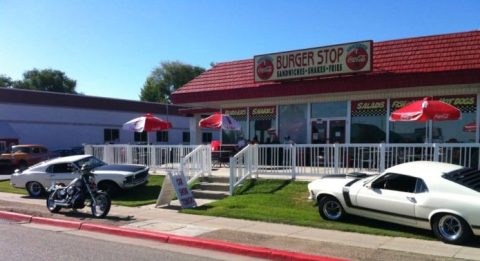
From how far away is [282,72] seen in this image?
18.8 metres

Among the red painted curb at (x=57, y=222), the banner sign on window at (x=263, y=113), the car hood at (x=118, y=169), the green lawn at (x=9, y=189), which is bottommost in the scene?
the green lawn at (x=9, y=189)

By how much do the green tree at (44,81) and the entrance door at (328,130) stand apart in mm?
72105

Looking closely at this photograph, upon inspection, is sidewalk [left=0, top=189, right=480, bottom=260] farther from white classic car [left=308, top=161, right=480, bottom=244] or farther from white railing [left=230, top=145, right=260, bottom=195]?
white railing [left=230, top=145, right=260, bottom=195]

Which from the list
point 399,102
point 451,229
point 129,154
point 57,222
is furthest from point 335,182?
point 129,154

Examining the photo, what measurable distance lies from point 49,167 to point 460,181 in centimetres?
1333

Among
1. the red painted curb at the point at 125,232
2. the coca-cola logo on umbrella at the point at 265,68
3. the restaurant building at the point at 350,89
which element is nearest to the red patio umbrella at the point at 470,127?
the restaurant building at the point at 350,89

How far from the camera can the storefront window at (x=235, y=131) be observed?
2147cm

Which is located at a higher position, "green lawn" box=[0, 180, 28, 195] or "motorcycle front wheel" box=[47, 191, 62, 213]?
"motorcycle front wheel" box=[47, 191, 62, 213]

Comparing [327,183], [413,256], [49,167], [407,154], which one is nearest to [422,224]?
[413,256]

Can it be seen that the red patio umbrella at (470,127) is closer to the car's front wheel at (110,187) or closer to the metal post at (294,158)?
the metal post at (294,158)

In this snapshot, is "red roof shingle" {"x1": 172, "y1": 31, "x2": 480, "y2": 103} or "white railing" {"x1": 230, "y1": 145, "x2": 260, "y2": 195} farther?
"red roof shingle" {"x1": 172, "y1": 31, "x2": 480, "y2": 103}

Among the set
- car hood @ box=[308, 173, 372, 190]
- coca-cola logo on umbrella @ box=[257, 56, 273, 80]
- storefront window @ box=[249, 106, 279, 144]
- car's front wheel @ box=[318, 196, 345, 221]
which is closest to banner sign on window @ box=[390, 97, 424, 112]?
coca-cola logo on umbrella @ box=[257, 56, 273, 80]

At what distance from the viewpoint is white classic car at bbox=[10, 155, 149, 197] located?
1567 cm

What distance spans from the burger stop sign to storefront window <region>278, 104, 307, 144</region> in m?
1.89
